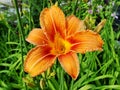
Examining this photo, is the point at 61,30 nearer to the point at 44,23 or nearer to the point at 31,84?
the point at 44,23

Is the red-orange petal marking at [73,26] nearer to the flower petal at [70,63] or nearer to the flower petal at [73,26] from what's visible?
the flower petal at [73,26]

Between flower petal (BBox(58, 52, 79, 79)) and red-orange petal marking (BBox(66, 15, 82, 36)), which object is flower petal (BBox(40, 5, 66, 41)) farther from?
flower petal (BBox(58, 52, 79, 79))

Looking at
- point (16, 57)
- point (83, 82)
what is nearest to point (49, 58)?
point (83, 82)

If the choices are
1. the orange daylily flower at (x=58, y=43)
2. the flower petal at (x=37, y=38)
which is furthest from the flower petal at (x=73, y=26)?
the flower petal at (x=37, y=38)

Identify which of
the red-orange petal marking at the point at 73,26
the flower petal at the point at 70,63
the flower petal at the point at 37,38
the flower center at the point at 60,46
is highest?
the red-orange petal marking at the point at 73,26

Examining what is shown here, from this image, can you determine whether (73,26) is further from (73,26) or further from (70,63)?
(70,63)

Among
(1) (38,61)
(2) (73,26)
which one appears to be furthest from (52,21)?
(1) (38,61)
